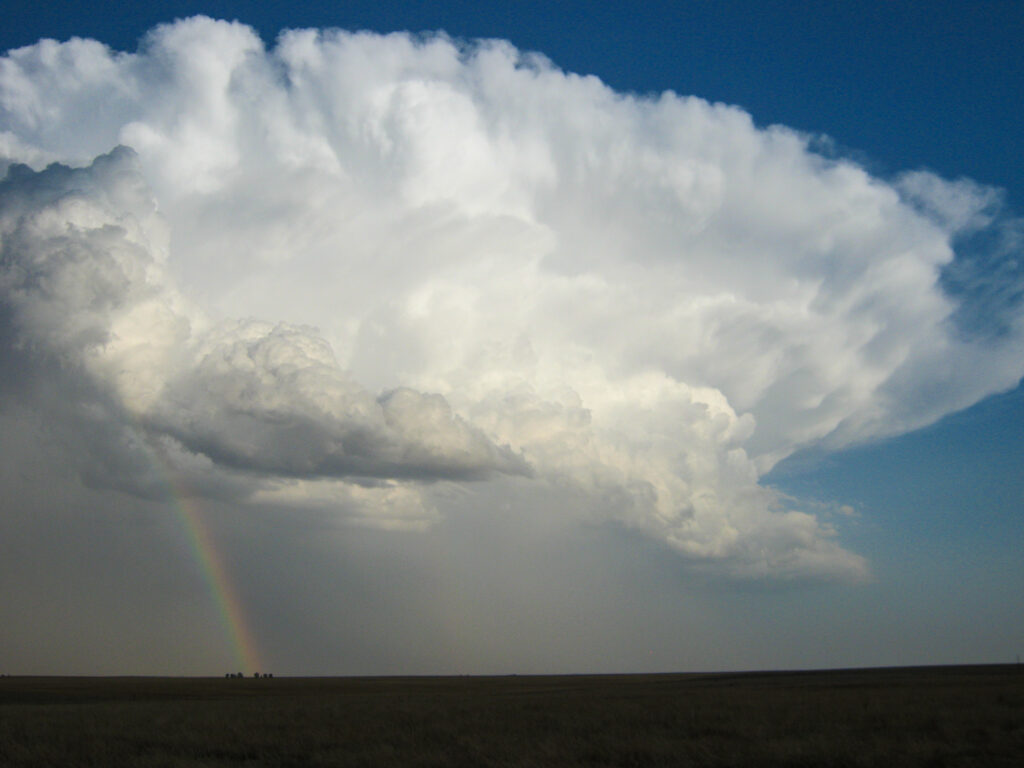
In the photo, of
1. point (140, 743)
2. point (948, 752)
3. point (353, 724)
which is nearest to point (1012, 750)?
point (948, 752)

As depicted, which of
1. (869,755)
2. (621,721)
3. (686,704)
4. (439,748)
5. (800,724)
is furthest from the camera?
(686,704)

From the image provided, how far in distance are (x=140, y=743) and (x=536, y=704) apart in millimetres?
25639

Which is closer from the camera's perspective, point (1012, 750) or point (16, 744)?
point (1012, 750)

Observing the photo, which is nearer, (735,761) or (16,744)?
(735,761)

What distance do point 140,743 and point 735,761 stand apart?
24.4 m

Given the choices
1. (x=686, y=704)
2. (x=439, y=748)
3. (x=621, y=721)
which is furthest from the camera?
(x=686, y=704)

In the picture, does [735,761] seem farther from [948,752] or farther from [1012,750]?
[1012,750]

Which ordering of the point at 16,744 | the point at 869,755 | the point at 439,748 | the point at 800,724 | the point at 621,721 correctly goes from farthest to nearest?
the point at 621,721, the point at 800,724, the point at 16,744, the point at 439,748, the point at 869,755

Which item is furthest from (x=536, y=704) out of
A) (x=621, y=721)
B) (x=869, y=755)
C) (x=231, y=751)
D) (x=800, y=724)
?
(x=869, y=755)

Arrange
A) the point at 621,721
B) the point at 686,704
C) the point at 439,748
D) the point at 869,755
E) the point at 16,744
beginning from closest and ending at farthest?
the point at 869,755
the point at 439,748
the point at 16,744
the point at 621,721
the point at 686,704

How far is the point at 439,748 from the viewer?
101ft

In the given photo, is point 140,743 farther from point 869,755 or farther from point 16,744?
point 869,755

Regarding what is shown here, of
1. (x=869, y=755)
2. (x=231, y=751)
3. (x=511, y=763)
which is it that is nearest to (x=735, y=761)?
(x=869, y=755)

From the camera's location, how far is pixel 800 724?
35.0 metres
